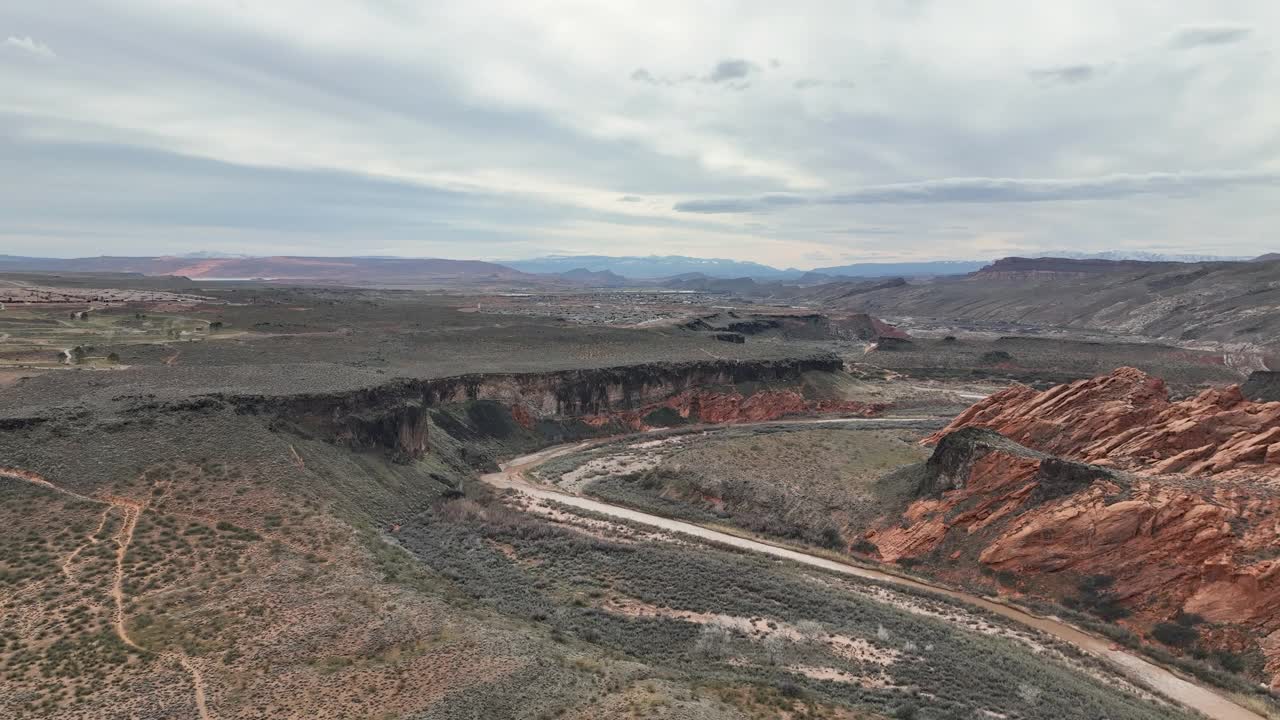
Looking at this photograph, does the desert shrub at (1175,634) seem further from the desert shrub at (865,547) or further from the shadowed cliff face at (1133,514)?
the desert shrub at (865,547)

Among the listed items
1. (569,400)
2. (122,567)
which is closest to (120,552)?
(122,567)

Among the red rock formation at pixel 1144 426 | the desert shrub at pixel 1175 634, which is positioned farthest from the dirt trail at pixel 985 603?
the red rock formation at pixel 1144 426

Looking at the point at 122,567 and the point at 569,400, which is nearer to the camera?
the point at 122,567

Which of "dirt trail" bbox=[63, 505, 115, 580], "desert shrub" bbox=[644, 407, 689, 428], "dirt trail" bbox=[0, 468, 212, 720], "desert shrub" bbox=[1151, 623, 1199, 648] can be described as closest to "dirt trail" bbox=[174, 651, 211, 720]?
"dirt trail" bbox=[0, 468, 212, 720]

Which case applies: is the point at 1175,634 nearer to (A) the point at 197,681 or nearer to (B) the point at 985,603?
(B) the point at 985,603

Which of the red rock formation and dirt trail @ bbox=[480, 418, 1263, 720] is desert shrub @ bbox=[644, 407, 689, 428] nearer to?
dirt trail @ bbox=[480, 418, 1263, 720]

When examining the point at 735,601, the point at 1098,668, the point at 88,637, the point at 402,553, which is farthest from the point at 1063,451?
the point at 88,637
